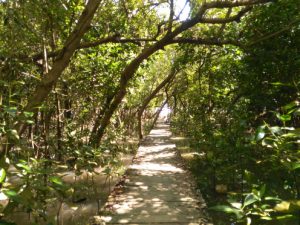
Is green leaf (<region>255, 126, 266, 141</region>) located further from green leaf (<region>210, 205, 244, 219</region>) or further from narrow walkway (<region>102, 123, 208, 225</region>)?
narrow walkway (<region>102, 123, 208, 225</region>)

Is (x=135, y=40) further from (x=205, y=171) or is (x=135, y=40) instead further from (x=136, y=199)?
(x=205, y=171)

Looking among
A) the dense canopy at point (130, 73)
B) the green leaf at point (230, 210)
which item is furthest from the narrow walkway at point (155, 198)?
the green leaf at point (230, 210)

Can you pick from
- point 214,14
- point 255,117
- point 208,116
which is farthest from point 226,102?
point 255,117

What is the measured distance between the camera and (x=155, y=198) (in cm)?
605

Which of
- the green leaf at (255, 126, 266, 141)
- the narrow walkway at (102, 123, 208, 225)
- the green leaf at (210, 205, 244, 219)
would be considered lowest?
the narrow walkway at (102, 123, 208, 225)

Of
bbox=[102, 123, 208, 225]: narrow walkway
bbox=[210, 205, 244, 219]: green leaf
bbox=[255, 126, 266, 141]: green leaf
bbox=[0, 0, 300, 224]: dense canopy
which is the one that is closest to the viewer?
bbox=[210, 205, 244, 219]: green leaf

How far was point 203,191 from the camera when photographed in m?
6.91

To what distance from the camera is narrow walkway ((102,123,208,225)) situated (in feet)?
16.3

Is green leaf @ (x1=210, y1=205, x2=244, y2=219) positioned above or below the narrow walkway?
above

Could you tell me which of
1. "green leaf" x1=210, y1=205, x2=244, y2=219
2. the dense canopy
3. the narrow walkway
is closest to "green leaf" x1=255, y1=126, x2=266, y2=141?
the dense canopy

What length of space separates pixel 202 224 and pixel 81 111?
5312 mm

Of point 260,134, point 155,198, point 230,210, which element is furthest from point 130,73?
point 230,210

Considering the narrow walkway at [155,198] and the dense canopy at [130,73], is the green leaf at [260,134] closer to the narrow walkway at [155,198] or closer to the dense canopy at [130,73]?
the dense canopy at [130,73]

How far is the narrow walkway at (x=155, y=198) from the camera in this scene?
16.3 feet
